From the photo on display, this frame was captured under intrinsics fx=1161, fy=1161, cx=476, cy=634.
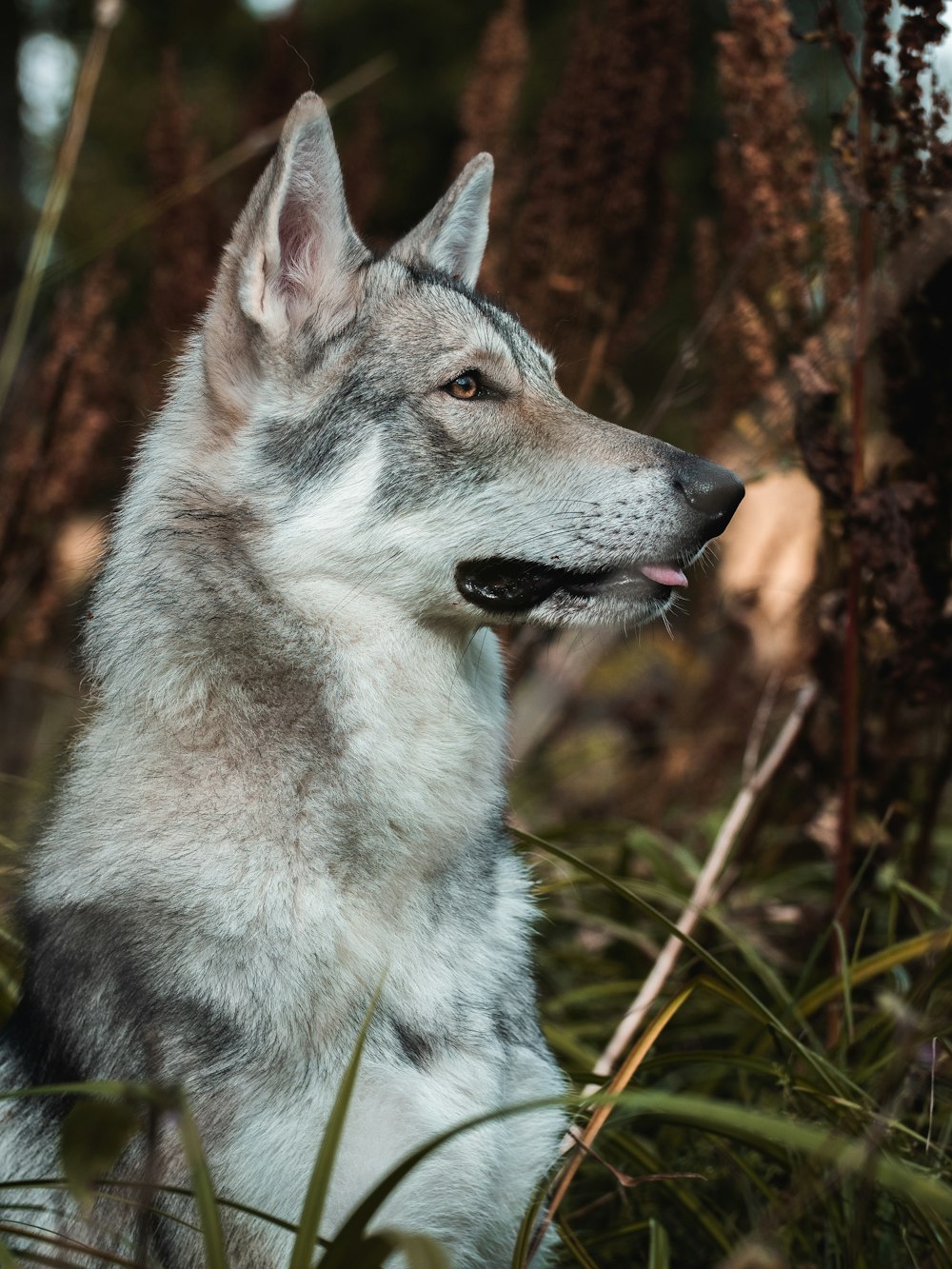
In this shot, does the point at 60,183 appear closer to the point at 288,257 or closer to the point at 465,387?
the point at 288,257

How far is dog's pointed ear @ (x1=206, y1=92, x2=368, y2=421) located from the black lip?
26.3 inches

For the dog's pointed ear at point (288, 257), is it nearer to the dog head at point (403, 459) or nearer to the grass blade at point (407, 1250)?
the dog head at point (403, 459)

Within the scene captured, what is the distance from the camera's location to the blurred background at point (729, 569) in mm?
2676

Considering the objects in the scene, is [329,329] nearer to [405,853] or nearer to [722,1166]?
[405,853]

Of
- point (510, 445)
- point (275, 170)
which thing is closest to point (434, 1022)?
point (510, 445)

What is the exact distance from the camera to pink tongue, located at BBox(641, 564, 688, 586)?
8.22 ft

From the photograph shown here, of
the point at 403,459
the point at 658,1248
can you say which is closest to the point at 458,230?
the point at 403,459

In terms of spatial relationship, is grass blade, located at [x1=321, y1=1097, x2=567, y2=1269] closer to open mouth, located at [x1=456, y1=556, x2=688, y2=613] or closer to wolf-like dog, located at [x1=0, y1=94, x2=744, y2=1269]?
wolf-like dog, located at [x1=0, y1=94, x2=744, y2=1269]

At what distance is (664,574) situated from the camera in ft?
8.23

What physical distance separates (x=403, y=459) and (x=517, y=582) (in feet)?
1.21

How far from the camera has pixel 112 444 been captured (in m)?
5.75

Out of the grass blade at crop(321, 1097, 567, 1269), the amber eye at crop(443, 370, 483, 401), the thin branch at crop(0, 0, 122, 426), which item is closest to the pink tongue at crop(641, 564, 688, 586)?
A: the amber eye at crop(443, 370, 483, 401)

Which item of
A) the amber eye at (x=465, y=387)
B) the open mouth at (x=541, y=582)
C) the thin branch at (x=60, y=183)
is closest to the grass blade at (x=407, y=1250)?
the open mouth at (x=541, y=582)

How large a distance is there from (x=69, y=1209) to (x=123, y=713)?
0.91 meters
